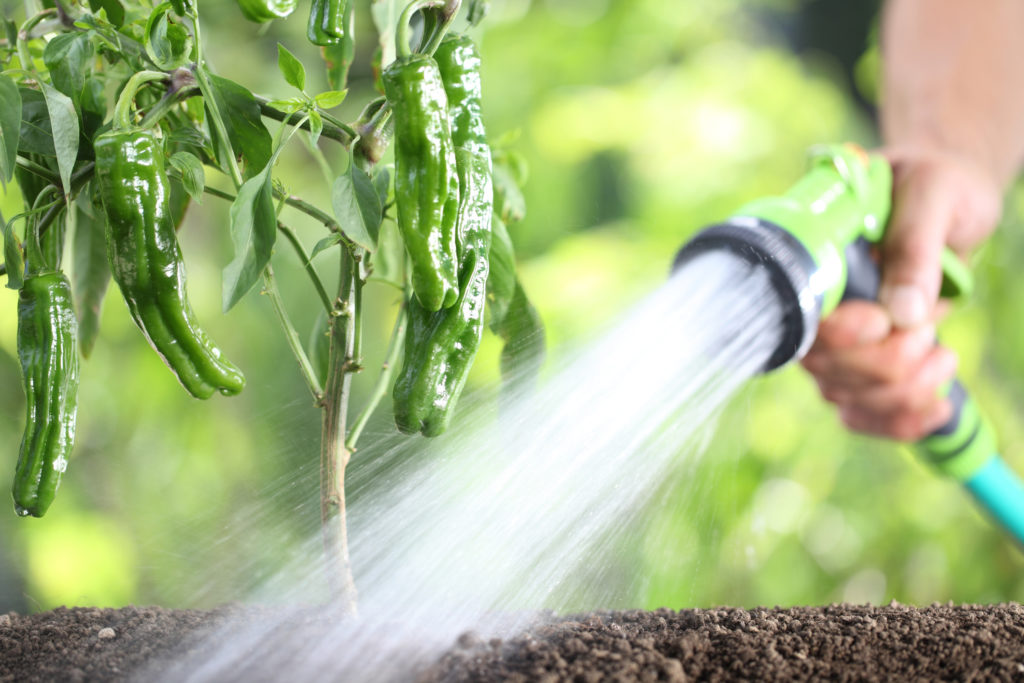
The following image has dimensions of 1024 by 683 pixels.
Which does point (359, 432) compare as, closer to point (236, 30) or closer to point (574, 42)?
point (236, 30)

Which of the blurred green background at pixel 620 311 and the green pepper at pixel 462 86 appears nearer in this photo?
the green pepper at pixel 462 86

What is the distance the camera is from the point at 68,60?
521 millimetres

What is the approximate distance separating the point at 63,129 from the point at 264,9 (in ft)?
0.43

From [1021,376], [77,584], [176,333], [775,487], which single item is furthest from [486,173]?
[1021,376]

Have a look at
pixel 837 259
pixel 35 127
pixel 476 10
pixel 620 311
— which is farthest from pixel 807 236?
pixel 35 127

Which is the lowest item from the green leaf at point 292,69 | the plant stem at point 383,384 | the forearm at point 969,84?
the forearm at point 969,84

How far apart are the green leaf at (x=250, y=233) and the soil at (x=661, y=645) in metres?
0.27

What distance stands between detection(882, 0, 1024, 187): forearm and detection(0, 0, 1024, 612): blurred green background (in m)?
0.30

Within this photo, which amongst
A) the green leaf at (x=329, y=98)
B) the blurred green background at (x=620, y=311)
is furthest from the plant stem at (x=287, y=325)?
the blurred green background at (x=620, y=311)

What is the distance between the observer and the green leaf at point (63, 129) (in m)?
0.50

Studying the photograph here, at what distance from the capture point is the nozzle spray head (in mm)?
831

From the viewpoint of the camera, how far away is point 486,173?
568 millimetres

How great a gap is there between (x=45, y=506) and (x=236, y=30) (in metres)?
A: 1.08

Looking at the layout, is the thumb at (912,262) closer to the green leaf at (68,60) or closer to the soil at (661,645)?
the soil at (661,645)
